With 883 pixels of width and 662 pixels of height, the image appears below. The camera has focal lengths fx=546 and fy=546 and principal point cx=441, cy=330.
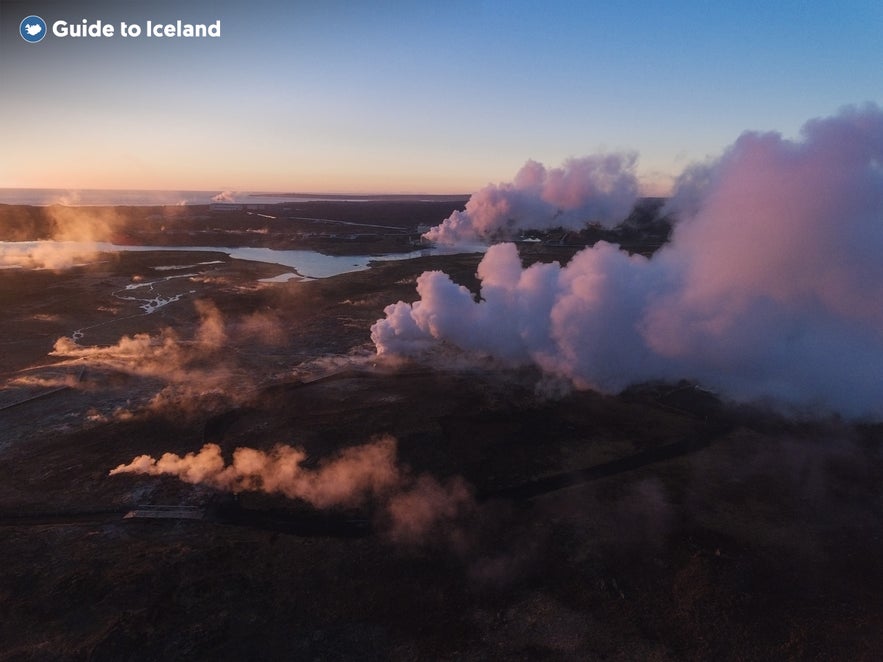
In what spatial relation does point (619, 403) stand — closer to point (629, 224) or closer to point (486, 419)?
point (486, 419)

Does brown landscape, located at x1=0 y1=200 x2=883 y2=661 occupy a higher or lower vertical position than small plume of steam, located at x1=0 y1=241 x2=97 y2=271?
lower

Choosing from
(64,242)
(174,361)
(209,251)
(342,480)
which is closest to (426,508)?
(342,480)

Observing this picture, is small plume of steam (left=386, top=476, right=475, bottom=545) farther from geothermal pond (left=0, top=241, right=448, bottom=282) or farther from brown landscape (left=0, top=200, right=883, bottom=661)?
geothermal pond (left=0, top=241, right=448, bottom=282)

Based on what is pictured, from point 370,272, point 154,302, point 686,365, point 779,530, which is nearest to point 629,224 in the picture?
point 370,272

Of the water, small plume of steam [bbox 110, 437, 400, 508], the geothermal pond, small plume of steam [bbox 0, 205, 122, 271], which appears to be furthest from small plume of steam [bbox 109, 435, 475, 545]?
small plume of steam [bbox 0, 205, 122, 271]

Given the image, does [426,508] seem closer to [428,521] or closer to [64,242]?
[428,521]

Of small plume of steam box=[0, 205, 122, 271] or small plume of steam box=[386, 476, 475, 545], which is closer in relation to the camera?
small plume of steam box=[386, 476, 475, 545]
